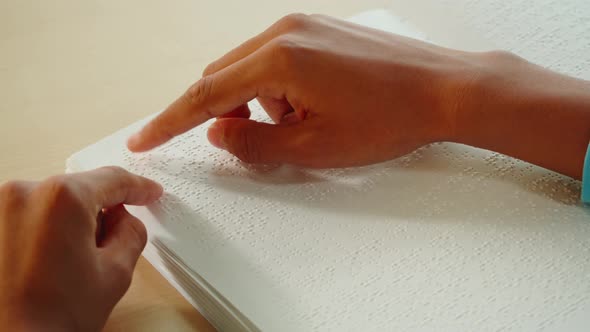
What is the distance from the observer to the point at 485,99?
1.90ft

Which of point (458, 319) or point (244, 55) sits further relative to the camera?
point (244, 55)

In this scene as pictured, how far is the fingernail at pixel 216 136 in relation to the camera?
64 centimetres

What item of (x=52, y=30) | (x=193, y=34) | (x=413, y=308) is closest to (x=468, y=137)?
(x=413, y=308)

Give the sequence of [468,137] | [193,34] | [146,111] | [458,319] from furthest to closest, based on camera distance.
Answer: [193,34], [146,111], [468,137], [458,319]

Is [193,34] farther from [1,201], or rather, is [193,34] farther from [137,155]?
[1,201]

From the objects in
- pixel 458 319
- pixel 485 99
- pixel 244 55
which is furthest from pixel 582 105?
pixel 244 55

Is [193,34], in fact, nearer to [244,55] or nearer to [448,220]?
[244,55]

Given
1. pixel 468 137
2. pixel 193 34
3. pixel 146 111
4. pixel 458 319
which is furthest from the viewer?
pixel 193 34

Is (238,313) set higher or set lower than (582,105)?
lower

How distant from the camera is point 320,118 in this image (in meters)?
0.60

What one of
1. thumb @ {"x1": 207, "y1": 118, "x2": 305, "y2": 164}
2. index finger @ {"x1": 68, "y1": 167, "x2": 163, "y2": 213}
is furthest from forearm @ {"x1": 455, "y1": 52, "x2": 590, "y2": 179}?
index finger @ {"x1": 68, "y1": 167, "x2": 163, "y2": 213}

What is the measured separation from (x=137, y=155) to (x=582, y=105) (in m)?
0.40

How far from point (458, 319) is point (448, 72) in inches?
9.0

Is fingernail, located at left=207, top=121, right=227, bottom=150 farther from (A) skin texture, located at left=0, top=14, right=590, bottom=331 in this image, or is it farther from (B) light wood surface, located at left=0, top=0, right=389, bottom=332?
(B) light wood surface, located at left=0, top=0, right=389, bottom=332
